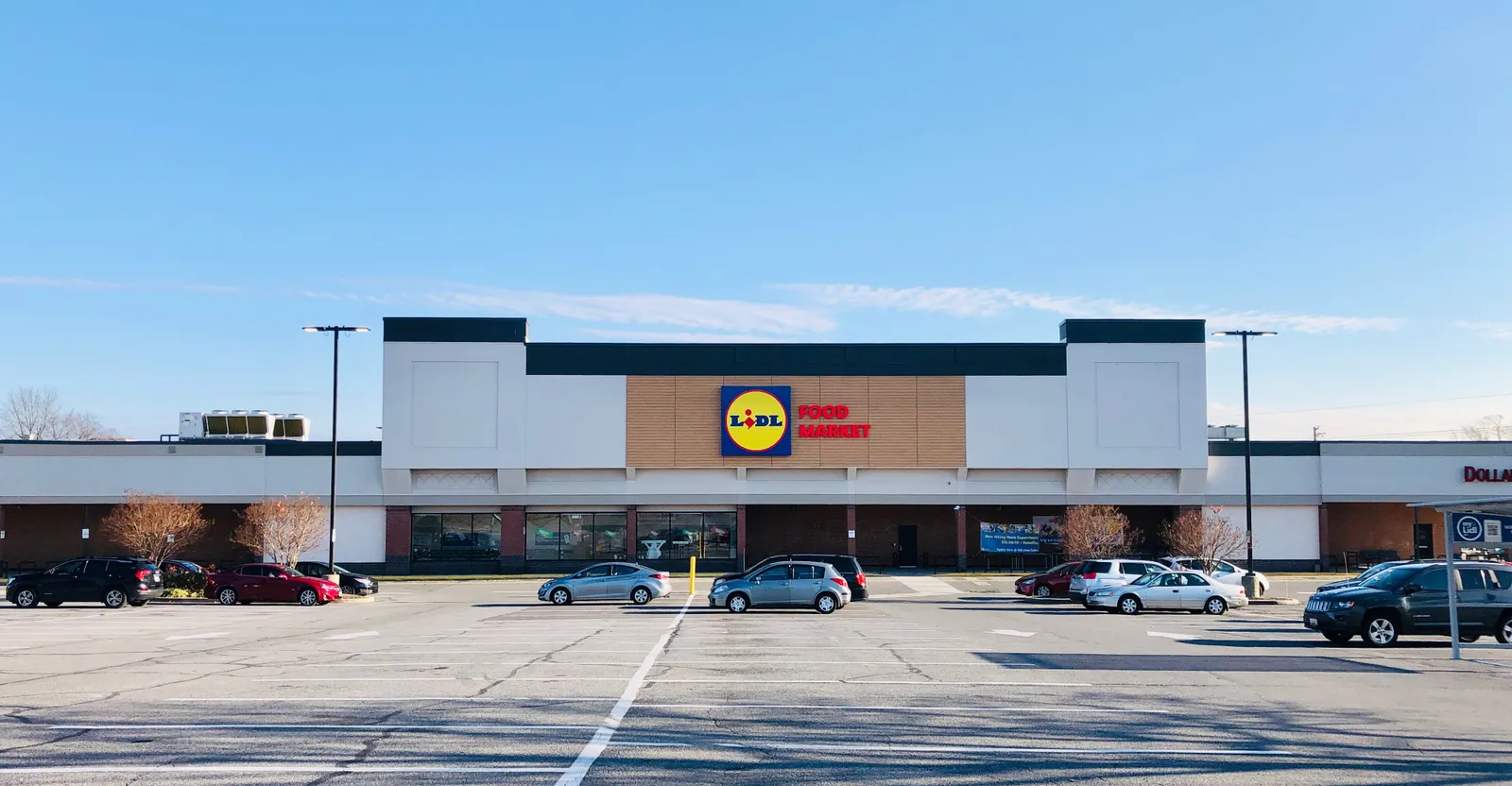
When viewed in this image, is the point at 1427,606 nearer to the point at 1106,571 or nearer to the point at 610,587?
the point at 1106,571

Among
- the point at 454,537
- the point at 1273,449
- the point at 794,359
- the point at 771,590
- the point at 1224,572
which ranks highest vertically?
the point at 794,359

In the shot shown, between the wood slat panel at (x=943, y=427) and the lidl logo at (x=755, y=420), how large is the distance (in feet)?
22.2

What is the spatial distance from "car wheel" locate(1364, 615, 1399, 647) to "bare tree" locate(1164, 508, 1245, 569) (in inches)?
1067

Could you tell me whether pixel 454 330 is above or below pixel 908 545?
above

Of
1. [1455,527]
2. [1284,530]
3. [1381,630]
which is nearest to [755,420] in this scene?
[1284,530]

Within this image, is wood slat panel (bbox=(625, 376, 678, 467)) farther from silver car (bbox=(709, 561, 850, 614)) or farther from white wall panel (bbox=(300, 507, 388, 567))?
silver car (bbox=(709, 561, 850, 614))

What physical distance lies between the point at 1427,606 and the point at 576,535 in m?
44.2

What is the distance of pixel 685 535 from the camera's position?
60719 mm

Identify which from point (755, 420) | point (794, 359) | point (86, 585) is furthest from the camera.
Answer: point (794, 359)

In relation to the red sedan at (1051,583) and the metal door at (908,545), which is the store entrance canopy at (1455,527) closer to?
the red sedan at (1051,583)

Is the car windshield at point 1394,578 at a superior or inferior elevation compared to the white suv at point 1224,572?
superior

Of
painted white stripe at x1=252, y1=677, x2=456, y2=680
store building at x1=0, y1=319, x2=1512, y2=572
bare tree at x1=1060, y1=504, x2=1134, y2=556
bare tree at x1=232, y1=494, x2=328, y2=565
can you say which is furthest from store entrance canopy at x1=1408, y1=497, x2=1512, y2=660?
bare tree at x1=232, y1=494, x2=328, y2=565

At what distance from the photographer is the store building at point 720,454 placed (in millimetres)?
58969

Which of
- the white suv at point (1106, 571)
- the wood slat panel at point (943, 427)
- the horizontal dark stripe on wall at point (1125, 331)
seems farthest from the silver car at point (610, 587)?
the horizontal dark stripe on wall at point (1125, 331)
